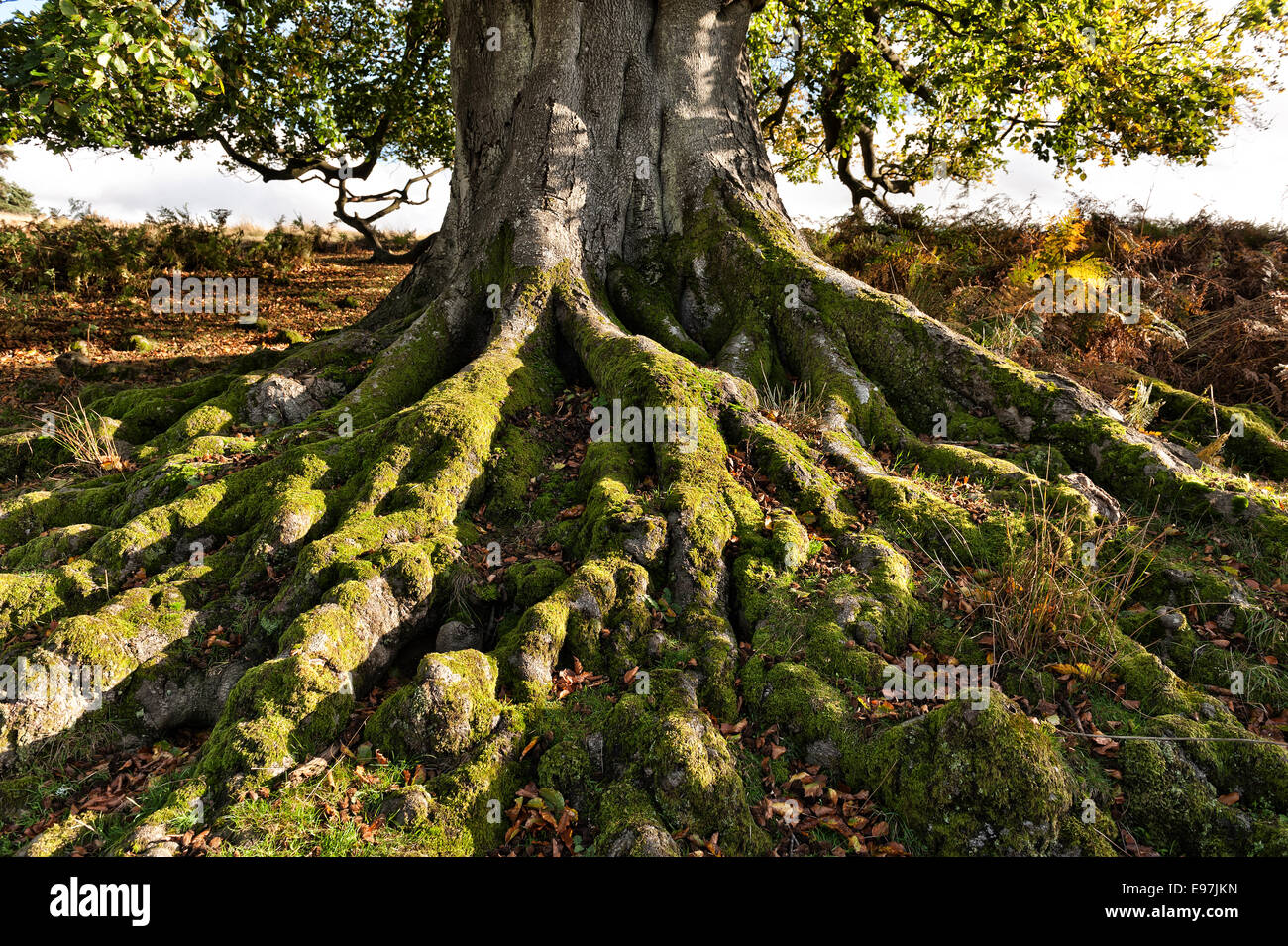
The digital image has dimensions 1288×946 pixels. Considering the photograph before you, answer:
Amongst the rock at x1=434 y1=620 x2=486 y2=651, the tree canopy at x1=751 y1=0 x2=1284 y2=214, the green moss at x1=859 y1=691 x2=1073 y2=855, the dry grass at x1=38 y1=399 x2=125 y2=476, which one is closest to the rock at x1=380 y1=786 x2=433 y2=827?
the rock at x1=434 y1=620 x2=486 y2=651

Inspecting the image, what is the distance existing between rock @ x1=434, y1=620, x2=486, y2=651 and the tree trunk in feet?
0.07

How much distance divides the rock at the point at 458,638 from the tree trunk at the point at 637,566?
0.02m

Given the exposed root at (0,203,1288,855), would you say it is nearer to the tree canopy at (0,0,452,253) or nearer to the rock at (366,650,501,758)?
the rock at (366,650,501,758)

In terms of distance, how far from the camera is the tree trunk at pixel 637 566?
3264 millimetres

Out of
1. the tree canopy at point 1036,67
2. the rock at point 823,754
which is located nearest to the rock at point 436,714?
the rock at point 823,754

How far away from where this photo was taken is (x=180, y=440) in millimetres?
6578

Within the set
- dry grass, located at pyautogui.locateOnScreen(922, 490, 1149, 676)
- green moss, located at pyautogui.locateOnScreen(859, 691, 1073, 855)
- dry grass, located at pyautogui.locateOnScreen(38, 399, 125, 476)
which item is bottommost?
green moss, located at pyautogui.locateOnScreen(859, 691, 1073, 855)

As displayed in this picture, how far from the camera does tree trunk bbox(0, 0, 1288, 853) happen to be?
3.26 m

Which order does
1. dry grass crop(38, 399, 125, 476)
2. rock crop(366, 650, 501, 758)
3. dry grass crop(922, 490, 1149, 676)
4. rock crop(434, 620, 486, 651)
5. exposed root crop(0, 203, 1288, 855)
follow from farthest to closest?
dry grass crop(38, 399, 125, 476) → rock crop(434, 620, 486, 651) → dry grass crop(922, 490, 1149, 676) → rock crop(366, 650, 501, 758) → exposed root crop(0, 203, 1288, 855)

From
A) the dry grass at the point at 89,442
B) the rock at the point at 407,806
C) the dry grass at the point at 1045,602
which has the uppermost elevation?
the dry grass at the point at 89,442

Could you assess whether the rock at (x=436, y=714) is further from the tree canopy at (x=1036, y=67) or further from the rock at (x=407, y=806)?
the tree canopy at (x=1036, y=67)

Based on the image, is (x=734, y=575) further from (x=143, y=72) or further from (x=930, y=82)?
(x=930, y=82)

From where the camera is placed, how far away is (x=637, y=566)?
434 centimetres

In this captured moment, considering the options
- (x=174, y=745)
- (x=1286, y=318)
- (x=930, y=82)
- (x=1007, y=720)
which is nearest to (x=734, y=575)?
(x=1007, y=720)
